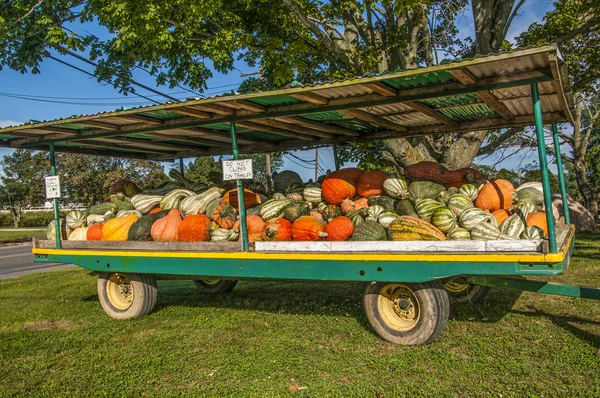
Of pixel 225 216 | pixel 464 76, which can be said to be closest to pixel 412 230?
pixel 464 76

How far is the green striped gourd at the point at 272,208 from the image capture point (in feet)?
21.6

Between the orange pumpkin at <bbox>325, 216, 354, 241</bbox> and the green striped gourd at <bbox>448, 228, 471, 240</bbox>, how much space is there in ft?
3.57

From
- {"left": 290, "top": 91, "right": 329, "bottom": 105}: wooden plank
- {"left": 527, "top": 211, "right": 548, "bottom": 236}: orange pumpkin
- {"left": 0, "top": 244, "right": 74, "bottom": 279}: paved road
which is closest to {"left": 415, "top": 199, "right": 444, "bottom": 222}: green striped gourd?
{"left": 527, "top": 211, "right": 548, "bottom": 236}: orange pumpkin

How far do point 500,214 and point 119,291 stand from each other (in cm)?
520

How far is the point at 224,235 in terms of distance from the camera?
21.1 feet

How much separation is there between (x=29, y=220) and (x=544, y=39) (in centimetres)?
3929

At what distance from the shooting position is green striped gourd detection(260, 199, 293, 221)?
6.57m

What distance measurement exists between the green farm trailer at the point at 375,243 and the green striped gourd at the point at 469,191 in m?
0.94

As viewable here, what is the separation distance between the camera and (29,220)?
4047cm

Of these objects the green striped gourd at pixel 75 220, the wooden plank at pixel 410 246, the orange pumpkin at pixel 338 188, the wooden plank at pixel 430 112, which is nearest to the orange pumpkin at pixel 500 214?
the wooden plank at pixel 410 246

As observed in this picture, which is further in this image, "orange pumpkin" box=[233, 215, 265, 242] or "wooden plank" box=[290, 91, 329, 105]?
"orange pumpkin" box=[233, 215, 265, 242]

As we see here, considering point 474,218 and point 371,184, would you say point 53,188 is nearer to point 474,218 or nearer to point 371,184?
point 371,184

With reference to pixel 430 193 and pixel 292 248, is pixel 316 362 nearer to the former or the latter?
pixel 292 248

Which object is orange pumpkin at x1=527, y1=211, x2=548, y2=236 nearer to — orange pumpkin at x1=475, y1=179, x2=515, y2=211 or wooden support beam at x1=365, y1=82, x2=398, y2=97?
orange pumpkin at x1=475, y1=179, x2=515, y2=211
